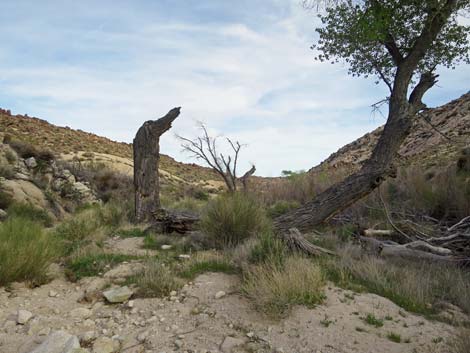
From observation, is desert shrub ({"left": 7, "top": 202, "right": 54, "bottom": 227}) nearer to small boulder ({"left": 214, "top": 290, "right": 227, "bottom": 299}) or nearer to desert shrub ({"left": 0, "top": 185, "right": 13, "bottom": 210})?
desert shrub ({"left": 0, "top": 185, "right": 13, "bottom": 210})

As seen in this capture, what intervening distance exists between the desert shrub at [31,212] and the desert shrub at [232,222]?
540 cm

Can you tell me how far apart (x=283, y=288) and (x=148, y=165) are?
719 centimetres

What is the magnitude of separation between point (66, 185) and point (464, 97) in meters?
21.8

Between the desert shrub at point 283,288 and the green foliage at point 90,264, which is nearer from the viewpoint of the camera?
the desert shrub at point 283,288

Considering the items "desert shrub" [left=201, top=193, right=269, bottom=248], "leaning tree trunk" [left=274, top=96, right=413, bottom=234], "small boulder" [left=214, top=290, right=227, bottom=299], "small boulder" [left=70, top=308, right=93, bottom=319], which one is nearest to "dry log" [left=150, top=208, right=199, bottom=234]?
"desert shrub" [left=201, top=193, right=269, bottom=248]

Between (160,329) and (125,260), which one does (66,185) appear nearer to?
(125,260)

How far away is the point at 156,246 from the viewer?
25.1 ft

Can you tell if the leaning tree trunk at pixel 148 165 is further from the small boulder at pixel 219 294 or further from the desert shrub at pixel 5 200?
the small boulder at pixel 219 294

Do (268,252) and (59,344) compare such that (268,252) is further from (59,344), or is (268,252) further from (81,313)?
(59,344)

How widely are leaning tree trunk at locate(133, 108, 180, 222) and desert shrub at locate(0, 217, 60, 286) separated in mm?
4713

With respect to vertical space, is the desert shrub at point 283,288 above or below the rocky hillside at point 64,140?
below

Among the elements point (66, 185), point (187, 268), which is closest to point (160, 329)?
point (187, 268)

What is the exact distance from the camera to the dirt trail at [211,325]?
12.0 feet

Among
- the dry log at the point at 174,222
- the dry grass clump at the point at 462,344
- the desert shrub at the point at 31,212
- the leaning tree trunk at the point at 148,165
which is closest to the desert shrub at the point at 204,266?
the dry log at the point at 174,222
